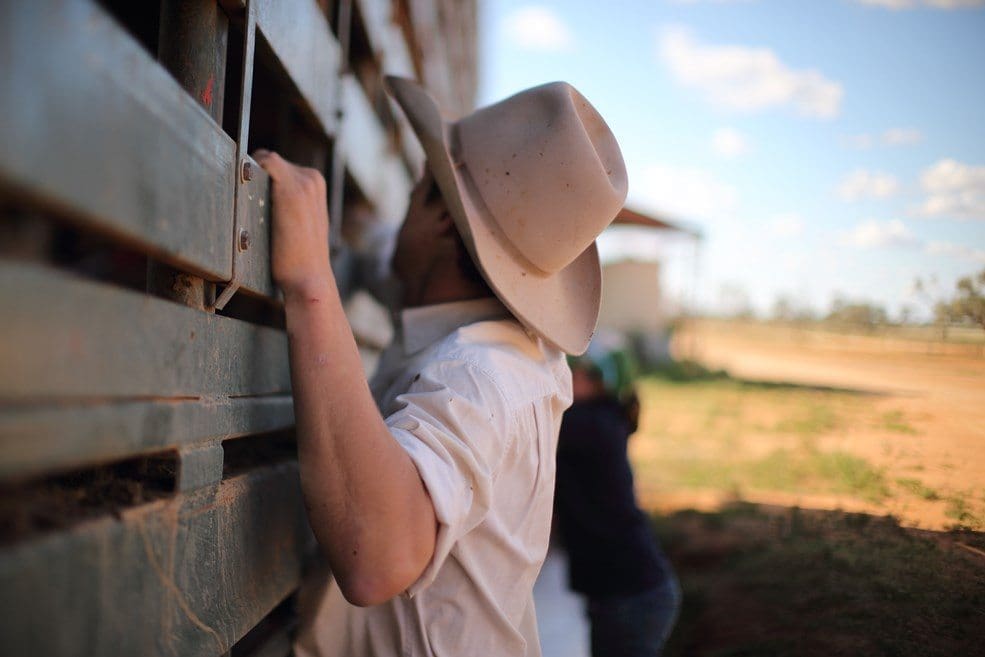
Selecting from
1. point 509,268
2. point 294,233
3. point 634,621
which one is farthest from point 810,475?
point 294,233

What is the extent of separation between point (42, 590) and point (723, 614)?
10.1 feet

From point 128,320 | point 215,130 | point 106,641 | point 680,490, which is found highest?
point 215,130

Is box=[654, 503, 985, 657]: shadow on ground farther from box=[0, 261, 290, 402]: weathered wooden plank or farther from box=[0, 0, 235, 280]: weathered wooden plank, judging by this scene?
box=[0, 0, 235, 280]: weathered wooden plank

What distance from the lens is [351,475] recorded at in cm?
121

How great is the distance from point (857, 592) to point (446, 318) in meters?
1.20

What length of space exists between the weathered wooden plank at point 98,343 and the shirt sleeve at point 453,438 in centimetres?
34

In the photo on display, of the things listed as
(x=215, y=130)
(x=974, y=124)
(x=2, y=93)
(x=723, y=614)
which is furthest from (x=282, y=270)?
(x=723, y=614)

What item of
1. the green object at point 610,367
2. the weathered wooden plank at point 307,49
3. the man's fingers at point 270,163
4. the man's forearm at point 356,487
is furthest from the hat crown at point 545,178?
the green object at point 610,367

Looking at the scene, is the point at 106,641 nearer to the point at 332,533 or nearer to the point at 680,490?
the point at 332,533

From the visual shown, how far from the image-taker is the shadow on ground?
1.53 meters

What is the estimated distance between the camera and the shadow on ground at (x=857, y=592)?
1.53 m

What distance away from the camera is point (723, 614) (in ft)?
10.6

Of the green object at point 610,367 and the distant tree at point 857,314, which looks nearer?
the distant tree at point 857,314

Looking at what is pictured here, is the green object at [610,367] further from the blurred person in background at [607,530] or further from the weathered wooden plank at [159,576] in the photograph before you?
the weathered wooden plank at [159,576]
